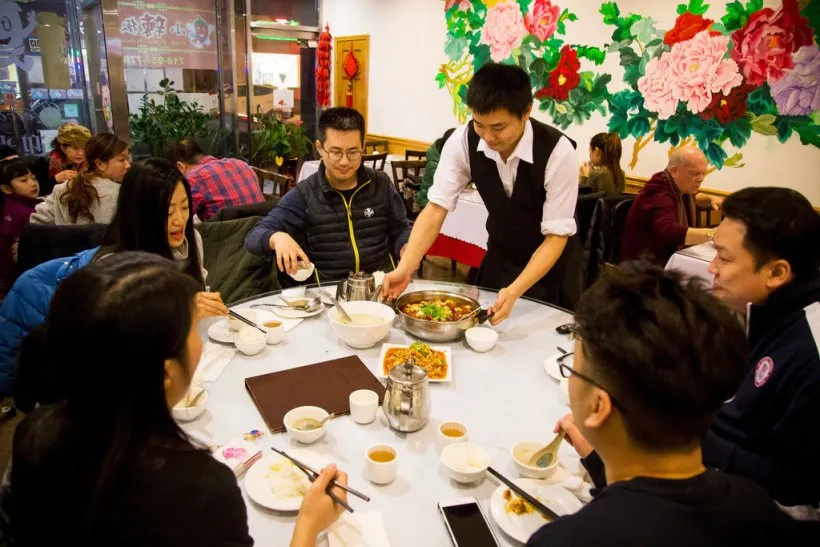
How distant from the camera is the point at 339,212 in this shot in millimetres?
2547

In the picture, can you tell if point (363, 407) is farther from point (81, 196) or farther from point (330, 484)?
point (81, 196)

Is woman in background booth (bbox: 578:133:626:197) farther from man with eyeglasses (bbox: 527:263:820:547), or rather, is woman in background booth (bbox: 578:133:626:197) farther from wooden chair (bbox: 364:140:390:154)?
man with eyeglasses (bbox: 527:263:820:547)

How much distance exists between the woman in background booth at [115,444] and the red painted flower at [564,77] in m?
5.18

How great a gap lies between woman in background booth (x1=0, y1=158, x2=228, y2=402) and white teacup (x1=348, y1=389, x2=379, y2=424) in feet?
1.94

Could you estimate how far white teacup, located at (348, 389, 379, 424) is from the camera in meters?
1.40

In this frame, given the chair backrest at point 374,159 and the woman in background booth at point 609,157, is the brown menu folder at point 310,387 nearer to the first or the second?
the woman in background booth at point 609,157

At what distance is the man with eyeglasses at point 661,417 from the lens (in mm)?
759

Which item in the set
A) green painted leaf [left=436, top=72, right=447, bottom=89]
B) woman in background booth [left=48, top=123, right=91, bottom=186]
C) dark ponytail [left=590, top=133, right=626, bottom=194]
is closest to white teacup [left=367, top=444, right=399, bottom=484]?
dark ponytail [left=590, top=133, right=626, bottom=194]

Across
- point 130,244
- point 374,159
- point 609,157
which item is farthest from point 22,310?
point 374,159

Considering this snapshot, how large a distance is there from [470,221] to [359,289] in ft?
8.11

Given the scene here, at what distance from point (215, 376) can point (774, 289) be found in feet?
4.80

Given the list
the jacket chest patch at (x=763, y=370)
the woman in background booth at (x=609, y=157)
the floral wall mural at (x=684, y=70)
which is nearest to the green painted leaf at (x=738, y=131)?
the floral wall mural at (x=684, y=70)

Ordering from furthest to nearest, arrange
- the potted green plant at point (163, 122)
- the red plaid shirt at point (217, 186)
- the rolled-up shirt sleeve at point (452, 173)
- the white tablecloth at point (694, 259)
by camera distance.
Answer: the potted green plant at point (163, 122) → the red plaid shirt at point (217, 186) → the white tablecloth at point (694, 259) → the rolled-up shirt sleeve at point (452, 173)

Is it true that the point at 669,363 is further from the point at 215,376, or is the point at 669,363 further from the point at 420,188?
the point at 420,188
